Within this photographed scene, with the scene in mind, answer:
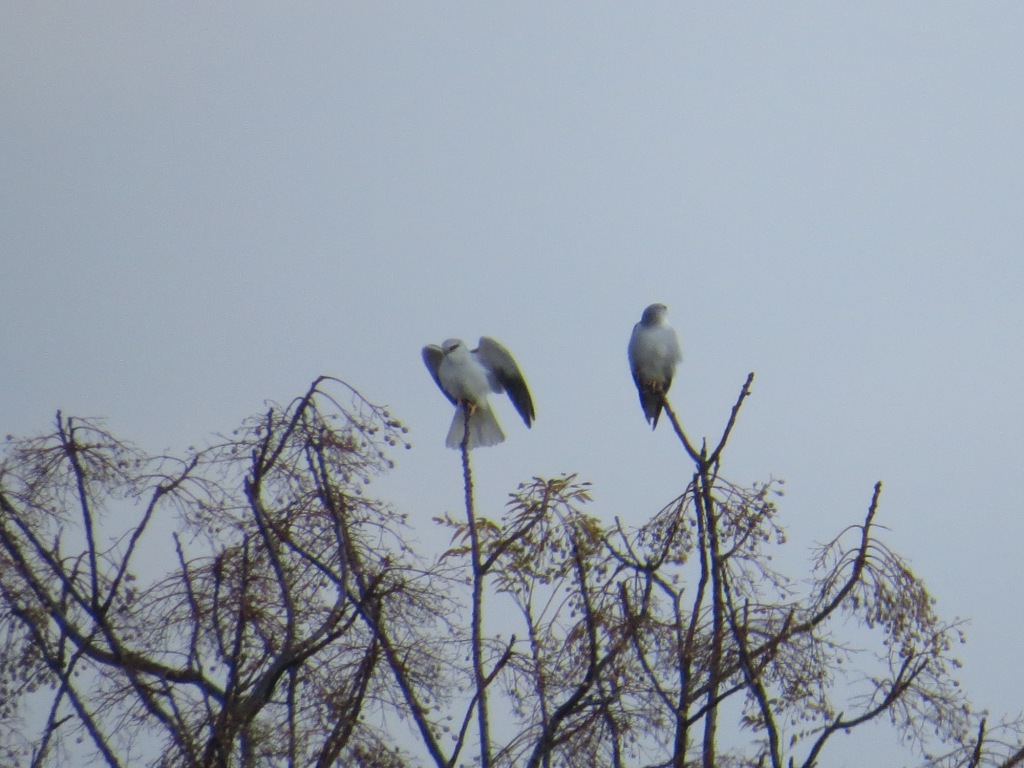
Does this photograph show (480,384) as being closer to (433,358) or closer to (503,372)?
(503,372)

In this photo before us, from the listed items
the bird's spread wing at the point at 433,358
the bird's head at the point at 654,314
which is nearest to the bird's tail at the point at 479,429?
the bird's spread wing at the point at 433,358

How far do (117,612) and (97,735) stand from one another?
93 cm

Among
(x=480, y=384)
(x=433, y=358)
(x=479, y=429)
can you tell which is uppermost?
(x=433, y=358)

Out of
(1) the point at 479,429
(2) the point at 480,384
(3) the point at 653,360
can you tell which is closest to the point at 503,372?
(2) the point at 480,384

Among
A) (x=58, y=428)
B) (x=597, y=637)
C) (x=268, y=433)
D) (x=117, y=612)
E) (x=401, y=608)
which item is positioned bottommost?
(x=597, y=637)

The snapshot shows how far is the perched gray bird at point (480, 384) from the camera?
1114cm

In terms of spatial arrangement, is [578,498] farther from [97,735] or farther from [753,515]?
[97,735]

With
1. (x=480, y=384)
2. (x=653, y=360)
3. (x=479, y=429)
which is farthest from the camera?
(x=653, y=360)

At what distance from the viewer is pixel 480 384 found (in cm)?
1137

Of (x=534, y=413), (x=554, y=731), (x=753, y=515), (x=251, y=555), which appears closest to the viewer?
(x=554, y=731)

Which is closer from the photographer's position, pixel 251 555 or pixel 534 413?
pixel 251 555

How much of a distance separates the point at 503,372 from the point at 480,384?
0.23 meters

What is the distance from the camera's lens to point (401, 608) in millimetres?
6176

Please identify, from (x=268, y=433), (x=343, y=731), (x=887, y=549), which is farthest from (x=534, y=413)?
(x=343, y=731)
